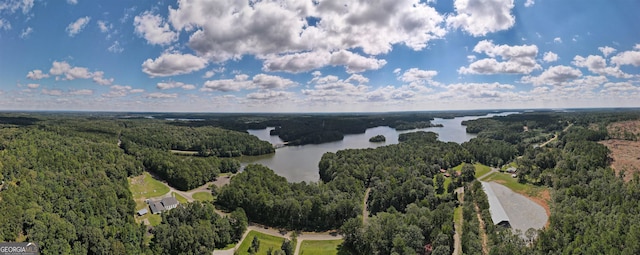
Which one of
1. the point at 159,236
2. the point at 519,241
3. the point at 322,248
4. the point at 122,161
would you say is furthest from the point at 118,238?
the point at 519,241

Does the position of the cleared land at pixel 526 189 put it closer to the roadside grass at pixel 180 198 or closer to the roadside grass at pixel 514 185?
the roadside grass at pixel 514 185

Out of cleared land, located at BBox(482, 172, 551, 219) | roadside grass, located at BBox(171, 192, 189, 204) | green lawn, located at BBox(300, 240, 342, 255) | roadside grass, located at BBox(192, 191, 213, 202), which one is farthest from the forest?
roadside grass, located at BBox(171, 192, 189, 204)

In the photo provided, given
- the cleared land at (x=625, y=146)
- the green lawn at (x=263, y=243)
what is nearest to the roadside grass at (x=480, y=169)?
the cleared land at (x=625, y=146)

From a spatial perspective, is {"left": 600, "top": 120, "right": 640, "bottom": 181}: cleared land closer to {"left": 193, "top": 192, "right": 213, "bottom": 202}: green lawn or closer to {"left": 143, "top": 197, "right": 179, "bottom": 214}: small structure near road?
{"left": 193, "top": 192, "right": 213, "bottom": 202}: green lawn

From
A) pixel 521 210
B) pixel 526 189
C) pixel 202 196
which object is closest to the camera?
pixel 521 210

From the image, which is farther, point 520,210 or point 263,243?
point 520,210

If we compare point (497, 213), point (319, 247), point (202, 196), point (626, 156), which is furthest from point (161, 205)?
point (626, 156)

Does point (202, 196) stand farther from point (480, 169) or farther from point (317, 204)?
point (480, 169)
